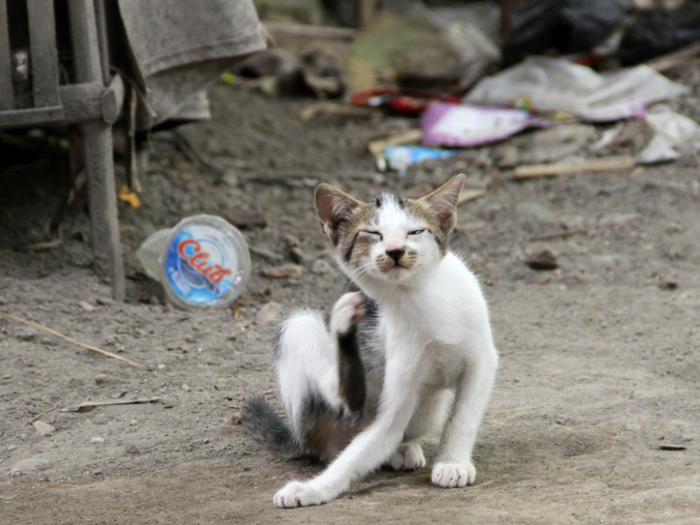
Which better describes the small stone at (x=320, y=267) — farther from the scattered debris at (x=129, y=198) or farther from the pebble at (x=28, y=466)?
the pebble at (x=28, y=466)

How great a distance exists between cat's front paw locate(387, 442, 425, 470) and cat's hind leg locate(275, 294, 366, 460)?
208 mm

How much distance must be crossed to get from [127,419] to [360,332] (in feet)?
3.83

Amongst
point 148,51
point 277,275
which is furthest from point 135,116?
point 277,275

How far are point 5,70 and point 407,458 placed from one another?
3.02m

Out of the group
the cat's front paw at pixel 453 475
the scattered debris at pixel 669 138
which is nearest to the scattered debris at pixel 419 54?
the scattered debris at pixel 669 138

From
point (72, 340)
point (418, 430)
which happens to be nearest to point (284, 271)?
point (72, 340)

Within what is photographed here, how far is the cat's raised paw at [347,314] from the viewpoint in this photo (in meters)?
2.51

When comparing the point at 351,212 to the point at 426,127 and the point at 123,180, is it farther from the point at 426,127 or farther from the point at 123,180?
the point at 426,127

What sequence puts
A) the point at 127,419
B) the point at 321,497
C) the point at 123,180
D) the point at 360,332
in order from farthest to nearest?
1. the point at 123,180
2. the point at 127,419
3. the point at 360,332
4. the point at 321,497

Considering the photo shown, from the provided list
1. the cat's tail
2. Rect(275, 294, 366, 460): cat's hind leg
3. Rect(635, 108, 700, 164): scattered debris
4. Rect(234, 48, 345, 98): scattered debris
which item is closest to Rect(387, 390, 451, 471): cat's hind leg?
Rect(275, 294, 366, 460): cat's hind leg

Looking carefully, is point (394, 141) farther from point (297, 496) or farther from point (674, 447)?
point (297, 496)

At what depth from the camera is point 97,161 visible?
4.29m

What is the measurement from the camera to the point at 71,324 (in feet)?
13.3

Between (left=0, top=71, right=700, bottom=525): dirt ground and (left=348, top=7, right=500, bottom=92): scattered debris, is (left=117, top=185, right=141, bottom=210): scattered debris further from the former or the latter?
(left=348, top=7, right=500, bottom=92): scattered debris
